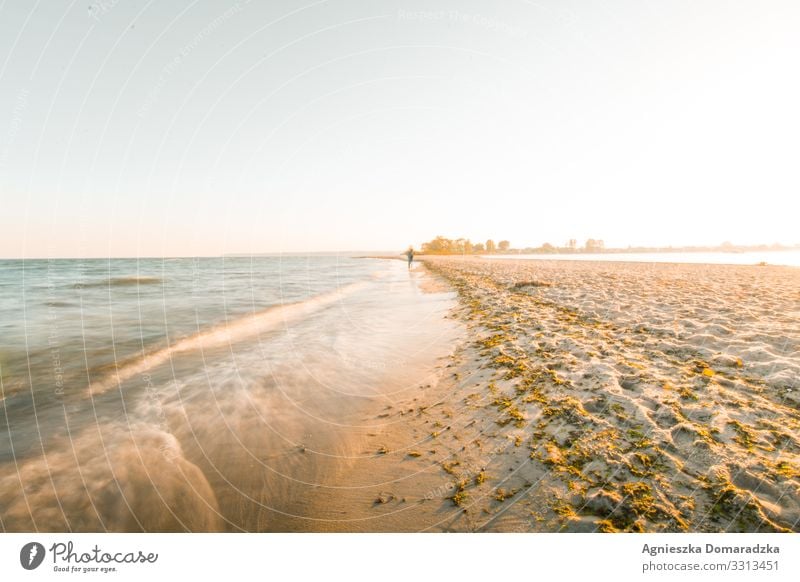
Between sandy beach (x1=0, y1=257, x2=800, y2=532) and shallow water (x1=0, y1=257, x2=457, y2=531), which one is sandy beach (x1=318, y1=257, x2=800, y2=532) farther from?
shallow water (x1=0, y1=257, x2=457, y2=531)

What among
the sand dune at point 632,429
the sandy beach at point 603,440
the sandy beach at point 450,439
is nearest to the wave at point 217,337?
the sandy beach at point 450,439

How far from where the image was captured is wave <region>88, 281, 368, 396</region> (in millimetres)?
7989

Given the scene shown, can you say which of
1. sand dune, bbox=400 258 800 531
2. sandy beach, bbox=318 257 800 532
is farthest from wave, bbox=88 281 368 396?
sand dune, bbox=400 258 800 531

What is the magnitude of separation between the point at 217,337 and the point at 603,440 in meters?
12.4

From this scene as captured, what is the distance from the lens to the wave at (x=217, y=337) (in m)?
7.99

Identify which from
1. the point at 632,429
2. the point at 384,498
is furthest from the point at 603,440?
the point at 384,498

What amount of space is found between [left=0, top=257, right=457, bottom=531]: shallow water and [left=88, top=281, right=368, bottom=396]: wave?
0.08 m

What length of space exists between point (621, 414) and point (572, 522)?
Result: 2.04 meters

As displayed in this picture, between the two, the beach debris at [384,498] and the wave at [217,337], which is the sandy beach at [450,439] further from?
the wave at [217,337]

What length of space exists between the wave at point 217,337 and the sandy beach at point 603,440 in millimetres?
7324

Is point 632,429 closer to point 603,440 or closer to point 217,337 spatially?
point 603,440
